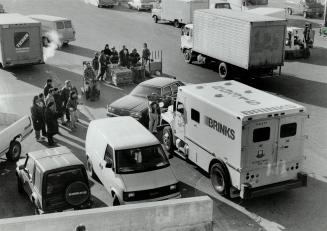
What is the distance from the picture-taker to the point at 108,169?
12.6 m

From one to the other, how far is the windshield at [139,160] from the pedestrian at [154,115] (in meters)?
4.43

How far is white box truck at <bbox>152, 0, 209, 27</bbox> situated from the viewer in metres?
37.1

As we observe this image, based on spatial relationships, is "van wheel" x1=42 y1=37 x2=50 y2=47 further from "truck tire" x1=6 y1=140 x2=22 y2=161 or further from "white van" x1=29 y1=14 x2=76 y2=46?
"truck tire" x1=6 y1=140 x2=22 y2=161

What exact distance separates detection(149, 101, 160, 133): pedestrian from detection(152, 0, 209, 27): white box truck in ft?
69.5

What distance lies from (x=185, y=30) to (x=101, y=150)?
17.6 m

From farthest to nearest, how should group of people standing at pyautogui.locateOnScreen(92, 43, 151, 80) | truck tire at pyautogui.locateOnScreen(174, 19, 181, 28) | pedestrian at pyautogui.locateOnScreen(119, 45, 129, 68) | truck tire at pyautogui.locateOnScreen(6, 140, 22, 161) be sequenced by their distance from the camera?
truck tire at pyautogui.locateOnScreen(174, 19, 181, 28)
pedestrian at pyautogui.locateOnScreen(119, 45, 129, 68)
group of people standing at pyautogui.locateOnScreen(92, 43, 151, 80)
truck tire at pyautogui.locateOnScreen(6, 140, 22, 161)

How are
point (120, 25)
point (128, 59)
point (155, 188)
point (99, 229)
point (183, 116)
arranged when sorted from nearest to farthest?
point (99, 229), point (155, 188), point (183, 116), point (128, 59), point (120, 25)

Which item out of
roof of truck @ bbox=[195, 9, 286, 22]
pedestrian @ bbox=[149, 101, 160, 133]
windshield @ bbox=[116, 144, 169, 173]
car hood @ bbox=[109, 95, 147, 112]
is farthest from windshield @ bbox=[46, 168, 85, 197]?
roof of truck @ bbox=[195, 9, 286, 22]

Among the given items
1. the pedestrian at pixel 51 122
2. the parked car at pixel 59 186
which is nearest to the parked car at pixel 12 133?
the pedestrian at pixel 51 122

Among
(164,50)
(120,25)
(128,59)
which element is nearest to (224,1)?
(120,25)

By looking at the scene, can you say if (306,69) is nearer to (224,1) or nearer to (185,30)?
(185,30)

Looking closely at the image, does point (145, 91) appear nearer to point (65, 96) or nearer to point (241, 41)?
point (65, 96)

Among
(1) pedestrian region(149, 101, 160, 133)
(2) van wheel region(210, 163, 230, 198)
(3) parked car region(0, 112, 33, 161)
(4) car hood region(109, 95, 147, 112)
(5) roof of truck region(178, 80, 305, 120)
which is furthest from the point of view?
(4) car hood region(109, 95, 147, 112)

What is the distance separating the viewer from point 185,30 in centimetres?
2942
